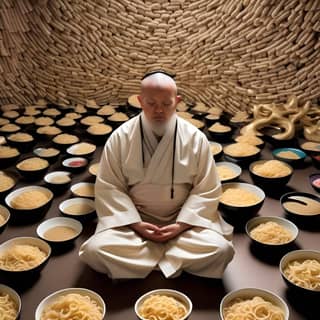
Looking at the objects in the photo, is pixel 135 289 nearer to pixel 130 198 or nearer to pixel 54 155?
pixel 130 198

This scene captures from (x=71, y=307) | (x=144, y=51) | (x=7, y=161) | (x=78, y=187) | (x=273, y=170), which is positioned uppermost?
(x=144, y=51)

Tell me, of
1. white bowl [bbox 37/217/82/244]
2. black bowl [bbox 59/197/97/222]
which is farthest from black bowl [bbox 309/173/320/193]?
white bowl [bbox 37/217/82/244]

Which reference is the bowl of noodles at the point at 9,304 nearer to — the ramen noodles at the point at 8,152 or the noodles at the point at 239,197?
the noodles at the point at 239,197

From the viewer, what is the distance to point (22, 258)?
2949 millimetres

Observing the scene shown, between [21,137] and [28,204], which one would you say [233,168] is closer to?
[28,204]

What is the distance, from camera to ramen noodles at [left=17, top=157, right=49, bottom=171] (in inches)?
168

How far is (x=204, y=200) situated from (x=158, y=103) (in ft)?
2.33

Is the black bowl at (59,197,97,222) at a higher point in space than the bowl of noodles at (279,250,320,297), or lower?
lower

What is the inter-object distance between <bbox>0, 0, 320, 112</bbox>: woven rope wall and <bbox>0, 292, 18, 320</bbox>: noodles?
3.87m

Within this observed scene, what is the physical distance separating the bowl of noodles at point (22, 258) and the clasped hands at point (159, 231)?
609 mm

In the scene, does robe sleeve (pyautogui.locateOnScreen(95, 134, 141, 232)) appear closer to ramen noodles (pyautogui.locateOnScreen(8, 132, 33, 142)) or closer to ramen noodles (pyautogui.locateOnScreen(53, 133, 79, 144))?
ramen noodles (pyautogui.locateOnScreen(53, 133, 79, 144))

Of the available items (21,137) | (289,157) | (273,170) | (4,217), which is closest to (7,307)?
(4,217)

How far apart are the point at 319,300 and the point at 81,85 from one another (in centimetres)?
447

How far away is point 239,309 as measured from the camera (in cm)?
251
